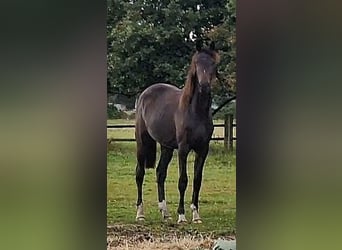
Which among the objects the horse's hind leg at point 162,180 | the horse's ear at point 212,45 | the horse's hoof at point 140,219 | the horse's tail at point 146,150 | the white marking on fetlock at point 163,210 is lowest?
the horse's hoof at point 140,219

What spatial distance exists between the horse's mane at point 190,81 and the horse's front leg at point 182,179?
0.19 metres

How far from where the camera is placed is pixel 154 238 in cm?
245

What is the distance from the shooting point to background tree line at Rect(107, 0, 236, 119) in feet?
7.95

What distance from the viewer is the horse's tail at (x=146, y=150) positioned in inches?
96.6

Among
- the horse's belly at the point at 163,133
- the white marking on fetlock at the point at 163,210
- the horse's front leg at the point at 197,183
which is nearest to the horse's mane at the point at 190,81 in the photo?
Answer: the horse's belly at the point at 163,133

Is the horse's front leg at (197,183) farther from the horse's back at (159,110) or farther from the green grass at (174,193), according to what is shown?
the horse's back at (159,110)

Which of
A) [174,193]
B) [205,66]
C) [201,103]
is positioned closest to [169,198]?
[174,193]

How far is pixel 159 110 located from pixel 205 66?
264 mm

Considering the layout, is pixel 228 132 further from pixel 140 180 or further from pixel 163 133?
Result: pixel 140 180
